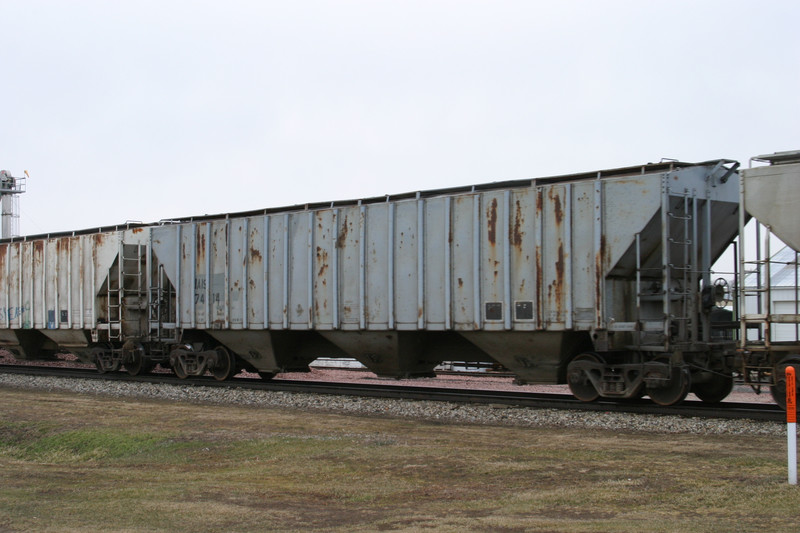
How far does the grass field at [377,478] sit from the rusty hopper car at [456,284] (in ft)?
8.69

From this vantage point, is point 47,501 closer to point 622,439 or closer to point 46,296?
point 622,439

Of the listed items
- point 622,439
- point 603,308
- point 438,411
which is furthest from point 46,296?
point 622,439

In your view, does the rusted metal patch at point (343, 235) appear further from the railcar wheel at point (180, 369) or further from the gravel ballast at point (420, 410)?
the railcar wheel at point (180, 369)

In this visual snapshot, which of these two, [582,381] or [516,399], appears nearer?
[582,381]

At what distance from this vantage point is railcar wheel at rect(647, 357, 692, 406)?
12898 millimetres

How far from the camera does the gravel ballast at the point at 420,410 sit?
11602mm

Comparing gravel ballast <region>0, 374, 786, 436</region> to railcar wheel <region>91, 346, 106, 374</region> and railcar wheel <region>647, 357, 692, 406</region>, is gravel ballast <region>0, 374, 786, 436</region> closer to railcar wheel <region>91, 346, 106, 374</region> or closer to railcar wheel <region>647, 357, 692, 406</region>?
railcar wheel <region>647, 357, 692, 406</region>

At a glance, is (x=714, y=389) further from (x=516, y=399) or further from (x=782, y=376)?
(x=516, y=399)

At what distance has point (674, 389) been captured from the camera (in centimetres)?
1305

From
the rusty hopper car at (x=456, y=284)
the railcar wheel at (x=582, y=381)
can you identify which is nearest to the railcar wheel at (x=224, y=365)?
the rusty hopper car at (x=456, y=284)

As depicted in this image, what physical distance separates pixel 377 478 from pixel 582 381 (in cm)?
645

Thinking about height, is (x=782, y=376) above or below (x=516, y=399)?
above

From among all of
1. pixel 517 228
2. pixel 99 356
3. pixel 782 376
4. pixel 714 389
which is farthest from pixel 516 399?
pixel 99 356

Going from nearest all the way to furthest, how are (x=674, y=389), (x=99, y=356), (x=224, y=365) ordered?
(x=674, y=389), (x=224, y=365), (x=99, y=356)
